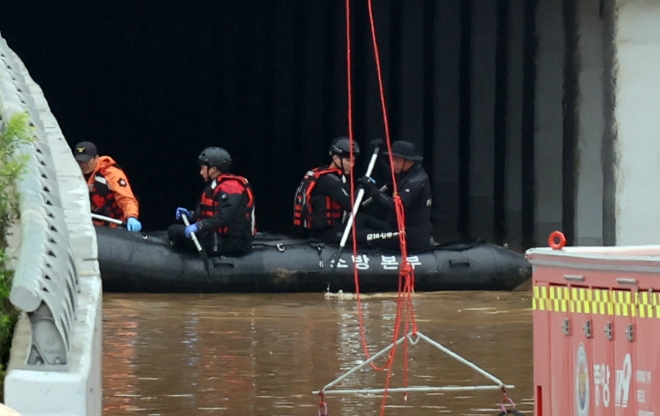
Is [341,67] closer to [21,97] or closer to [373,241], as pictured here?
[373,241]

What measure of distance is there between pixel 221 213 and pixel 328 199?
134 centimetres

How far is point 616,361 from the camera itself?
21.1ft

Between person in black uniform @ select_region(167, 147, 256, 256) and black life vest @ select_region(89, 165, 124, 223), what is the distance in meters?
1.25

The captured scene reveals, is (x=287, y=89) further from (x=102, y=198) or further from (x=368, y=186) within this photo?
(x=368, y=186)

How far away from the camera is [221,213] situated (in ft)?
53.1

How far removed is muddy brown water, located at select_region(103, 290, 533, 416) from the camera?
8930 millimetres

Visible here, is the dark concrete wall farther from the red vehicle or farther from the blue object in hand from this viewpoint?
the red vehicle

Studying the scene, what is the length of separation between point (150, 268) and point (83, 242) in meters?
8.89

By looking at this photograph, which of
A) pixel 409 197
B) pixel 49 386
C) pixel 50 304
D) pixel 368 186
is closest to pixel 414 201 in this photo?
pixel 409 197

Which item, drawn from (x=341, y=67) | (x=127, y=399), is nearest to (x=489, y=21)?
(x=341, y=67)

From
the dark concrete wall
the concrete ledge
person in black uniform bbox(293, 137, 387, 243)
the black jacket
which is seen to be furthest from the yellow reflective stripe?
the dark concrete wall

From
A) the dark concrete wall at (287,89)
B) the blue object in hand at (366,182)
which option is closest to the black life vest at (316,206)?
the blue object in hand at (366,182)

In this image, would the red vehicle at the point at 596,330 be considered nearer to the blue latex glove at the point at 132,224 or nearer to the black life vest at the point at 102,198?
the blue latex glove at the point at 132,224

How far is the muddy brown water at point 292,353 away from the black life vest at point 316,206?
1210 millimetres
